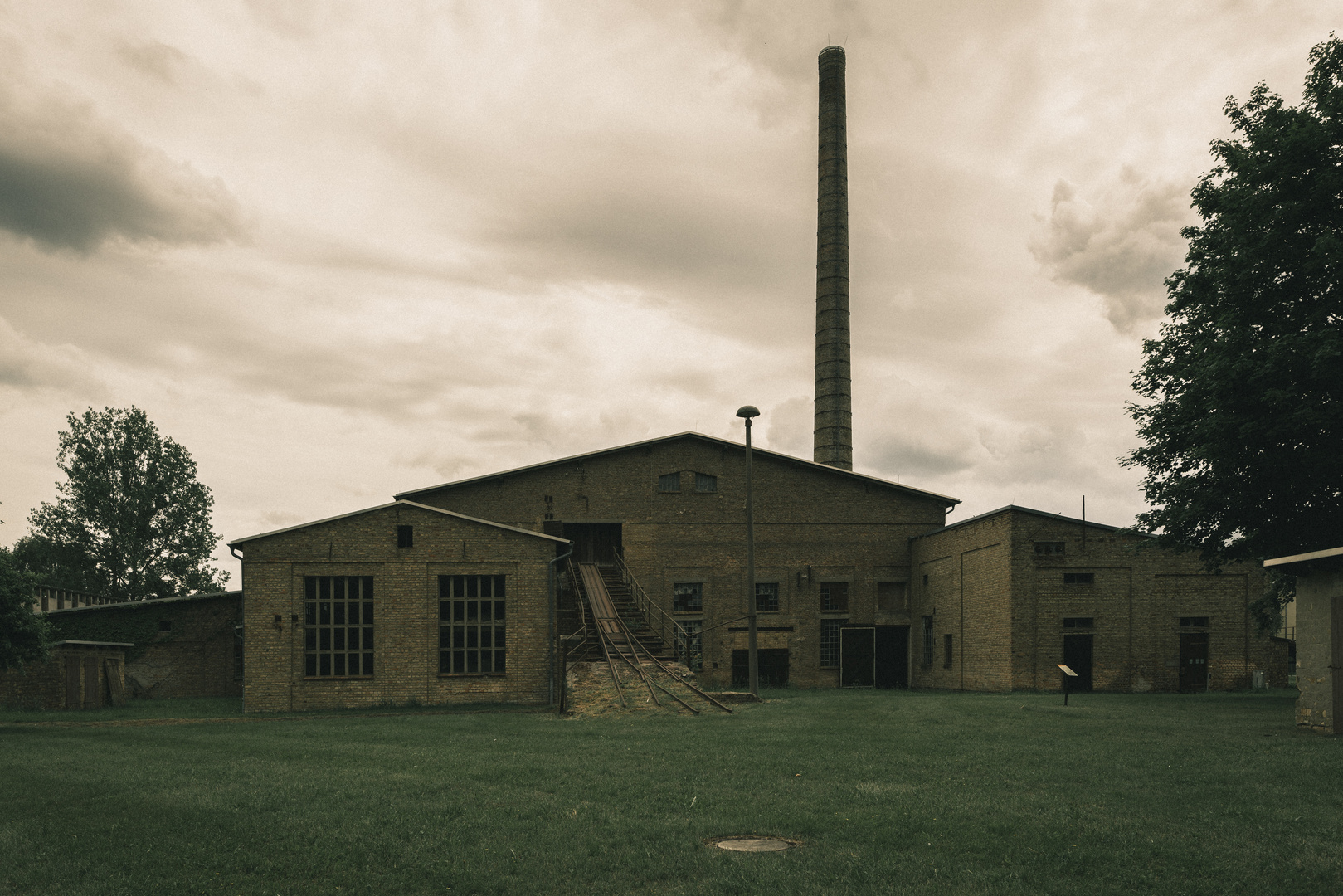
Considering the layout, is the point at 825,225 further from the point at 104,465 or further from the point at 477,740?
the point at 104,465

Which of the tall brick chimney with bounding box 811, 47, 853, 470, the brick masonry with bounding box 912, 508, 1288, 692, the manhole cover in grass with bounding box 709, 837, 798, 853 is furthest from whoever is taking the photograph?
the tall brick chimney with bounding box 811, 47, 853, 470

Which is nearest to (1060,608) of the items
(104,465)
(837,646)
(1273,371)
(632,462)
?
(837,646)

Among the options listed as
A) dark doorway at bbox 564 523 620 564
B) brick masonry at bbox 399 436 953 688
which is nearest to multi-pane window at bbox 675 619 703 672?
brick masonry at bbox 399 436 953 688

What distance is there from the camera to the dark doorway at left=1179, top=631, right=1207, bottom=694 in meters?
30.4

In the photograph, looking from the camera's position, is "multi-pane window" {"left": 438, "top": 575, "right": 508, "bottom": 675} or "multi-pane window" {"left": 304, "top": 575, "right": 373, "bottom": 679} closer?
"multi-pane window" {"left": 304, "top": 575, "right": 373, "bottom": 679}

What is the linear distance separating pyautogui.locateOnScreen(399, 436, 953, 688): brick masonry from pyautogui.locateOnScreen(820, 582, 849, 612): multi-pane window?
0.64ft

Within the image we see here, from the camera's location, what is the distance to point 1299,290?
2088cm

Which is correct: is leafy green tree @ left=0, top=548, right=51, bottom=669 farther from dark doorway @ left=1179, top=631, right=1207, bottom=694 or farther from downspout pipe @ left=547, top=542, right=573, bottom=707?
dark doorway @ left=1179, top=631, right=1207, bottom=694

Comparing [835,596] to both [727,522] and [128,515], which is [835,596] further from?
[128,515]

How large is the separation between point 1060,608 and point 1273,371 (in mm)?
11953

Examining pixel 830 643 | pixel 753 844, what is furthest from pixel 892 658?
pixel 753 844

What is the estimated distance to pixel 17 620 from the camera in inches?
742

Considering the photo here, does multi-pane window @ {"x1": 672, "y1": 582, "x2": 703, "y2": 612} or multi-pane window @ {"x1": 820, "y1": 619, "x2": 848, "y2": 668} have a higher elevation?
multi-pane window @ {"x1": 672, "y1": 582, "x2": 703, "y2": 612}

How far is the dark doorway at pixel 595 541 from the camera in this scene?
3744 cm
